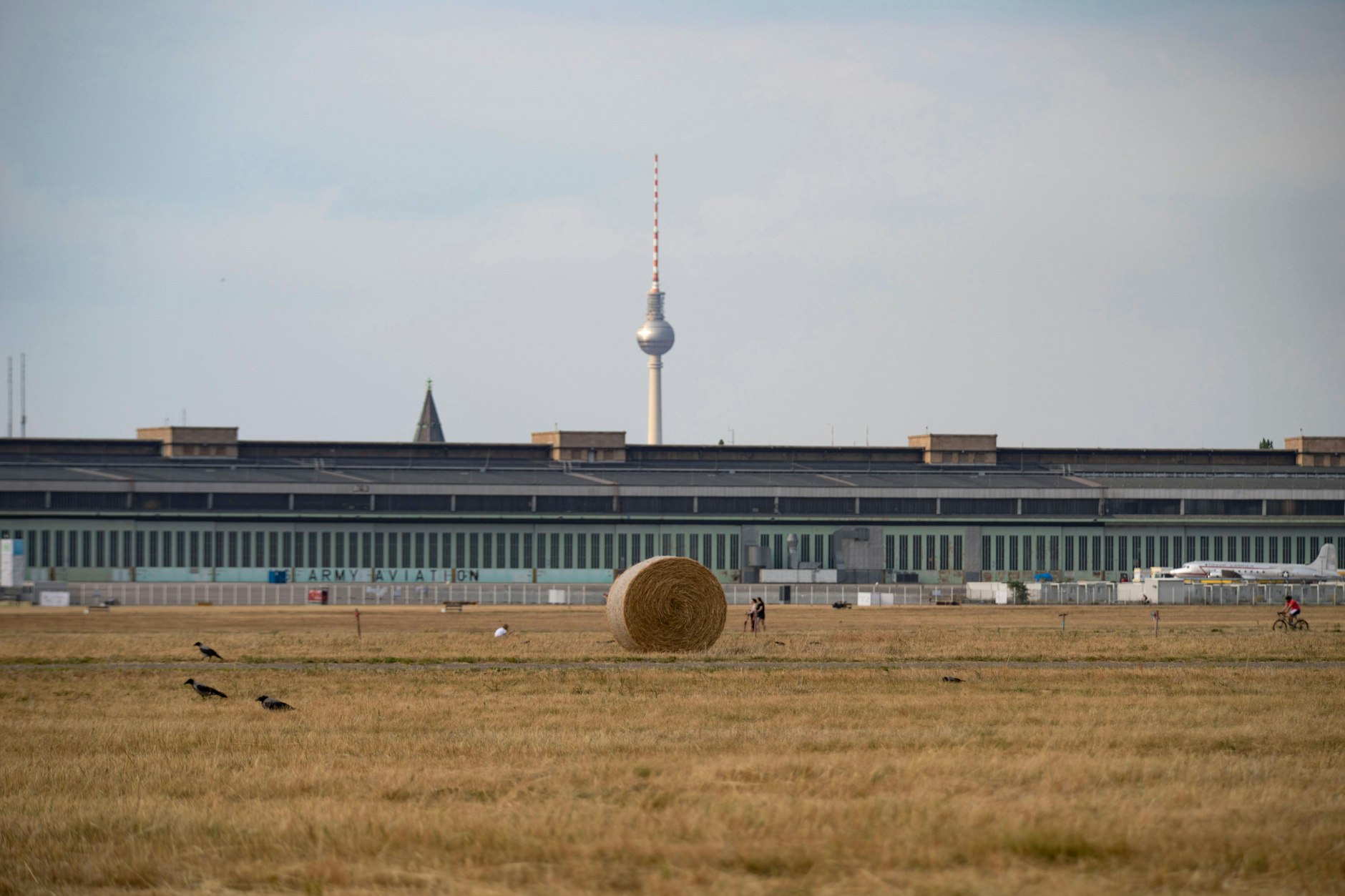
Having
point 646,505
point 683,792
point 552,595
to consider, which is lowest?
point 683,792

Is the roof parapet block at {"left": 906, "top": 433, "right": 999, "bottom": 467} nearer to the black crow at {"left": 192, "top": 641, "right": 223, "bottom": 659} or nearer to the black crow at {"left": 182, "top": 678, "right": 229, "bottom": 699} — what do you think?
the black crow at {"left": 192, "top": 641, "right": 223, "bottom": 659}

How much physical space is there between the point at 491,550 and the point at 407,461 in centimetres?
1984

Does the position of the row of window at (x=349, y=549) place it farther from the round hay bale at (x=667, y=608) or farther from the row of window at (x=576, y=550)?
the round hay bale at (x=667, y=608)

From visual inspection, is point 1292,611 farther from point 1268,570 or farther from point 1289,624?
point 1268,570

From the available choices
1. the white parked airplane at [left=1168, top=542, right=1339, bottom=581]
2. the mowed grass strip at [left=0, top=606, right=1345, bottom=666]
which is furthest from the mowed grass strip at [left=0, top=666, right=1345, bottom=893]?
the white parked airplane at [left=1168, top=542, right=1339, bottom=581]

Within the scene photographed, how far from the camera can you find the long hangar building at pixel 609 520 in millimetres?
90938

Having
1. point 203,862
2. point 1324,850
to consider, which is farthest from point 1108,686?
point 203,862

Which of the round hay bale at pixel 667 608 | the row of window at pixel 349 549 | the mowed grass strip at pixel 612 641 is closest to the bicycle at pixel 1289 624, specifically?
the mowed grass strip at pixel 612 641

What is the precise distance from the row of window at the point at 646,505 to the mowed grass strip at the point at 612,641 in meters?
23.7

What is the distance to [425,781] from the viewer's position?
600 inches

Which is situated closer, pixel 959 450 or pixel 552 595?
pixel 552 595

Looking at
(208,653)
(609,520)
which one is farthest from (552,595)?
A: (208,653)

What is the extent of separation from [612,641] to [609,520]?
52.6 metres

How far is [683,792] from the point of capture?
1431 centimetres
